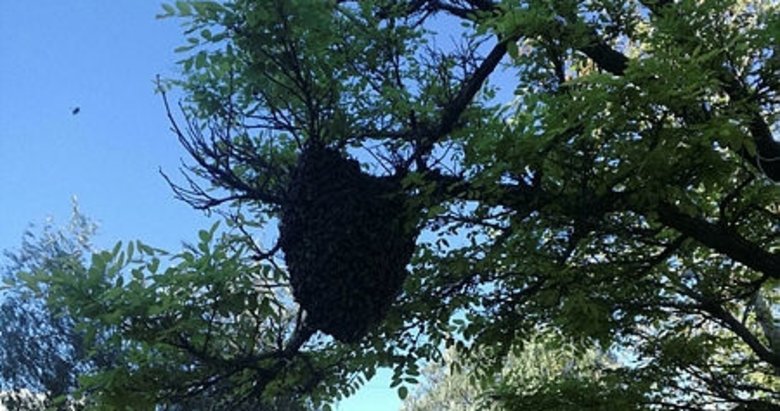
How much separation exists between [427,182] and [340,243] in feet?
2.67

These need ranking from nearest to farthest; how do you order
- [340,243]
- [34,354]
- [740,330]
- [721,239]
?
[340,243] → [721,239] → [740,330] → [34,354]

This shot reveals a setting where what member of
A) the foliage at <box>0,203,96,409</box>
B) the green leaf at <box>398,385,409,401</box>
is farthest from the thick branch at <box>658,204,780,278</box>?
the foliage at <box>0,203,96,409</box>

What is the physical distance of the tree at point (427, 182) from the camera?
3.24m

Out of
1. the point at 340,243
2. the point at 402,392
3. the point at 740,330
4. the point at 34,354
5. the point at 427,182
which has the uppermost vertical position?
the point at 34,354

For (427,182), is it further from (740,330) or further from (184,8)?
(740,330)

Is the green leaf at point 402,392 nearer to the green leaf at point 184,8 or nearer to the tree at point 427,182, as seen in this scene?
the tree at point 427,182

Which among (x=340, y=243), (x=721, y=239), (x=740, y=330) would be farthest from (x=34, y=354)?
(x=721, y=239)

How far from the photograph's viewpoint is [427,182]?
386 centimetres

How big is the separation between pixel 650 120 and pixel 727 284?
9.77 ft

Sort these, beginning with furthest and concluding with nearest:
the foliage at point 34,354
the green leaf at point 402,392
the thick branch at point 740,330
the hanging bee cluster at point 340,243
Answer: the foliage at point 34,354 → the thick branch at point 740,330 → the green leaf at point 402,392 → the hanging bee cluster at point 340,243

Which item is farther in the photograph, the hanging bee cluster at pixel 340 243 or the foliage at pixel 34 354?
the foliage at pixel 34 354

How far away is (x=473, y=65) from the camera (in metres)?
4.14

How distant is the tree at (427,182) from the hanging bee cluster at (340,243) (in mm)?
12

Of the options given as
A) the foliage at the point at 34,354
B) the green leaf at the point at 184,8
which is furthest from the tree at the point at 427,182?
the foliage at the point at 34,354
